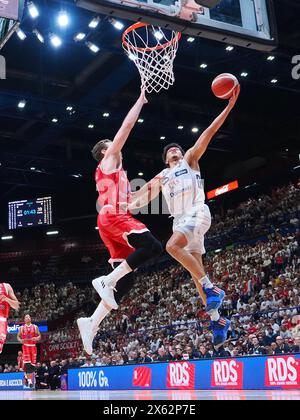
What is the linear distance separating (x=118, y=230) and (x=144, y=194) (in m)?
0.84

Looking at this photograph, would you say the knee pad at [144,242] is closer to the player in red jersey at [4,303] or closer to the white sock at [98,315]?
the white sock at [98,315]

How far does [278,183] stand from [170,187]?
2086 cm

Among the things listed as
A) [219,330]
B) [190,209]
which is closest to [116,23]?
[190,209]

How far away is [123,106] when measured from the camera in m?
20.5

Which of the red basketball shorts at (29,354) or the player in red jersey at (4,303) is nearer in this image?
the player in red jersey at (4,303)

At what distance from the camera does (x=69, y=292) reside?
31172 millimetres

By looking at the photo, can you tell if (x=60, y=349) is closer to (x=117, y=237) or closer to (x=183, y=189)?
(x=183, y=189)

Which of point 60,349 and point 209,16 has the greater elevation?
point 209,16

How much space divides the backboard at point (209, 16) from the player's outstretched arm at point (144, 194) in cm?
222

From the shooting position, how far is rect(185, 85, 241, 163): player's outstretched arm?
6.79 metres

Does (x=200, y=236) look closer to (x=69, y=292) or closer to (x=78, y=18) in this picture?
(x=78, y=18)

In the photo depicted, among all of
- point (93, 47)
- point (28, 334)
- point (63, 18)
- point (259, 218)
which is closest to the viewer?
point (63, 18)

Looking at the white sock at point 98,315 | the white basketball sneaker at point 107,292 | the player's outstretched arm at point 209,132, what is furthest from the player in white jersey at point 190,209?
the white sock at point 98,315

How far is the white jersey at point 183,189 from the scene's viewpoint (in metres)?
6.85
